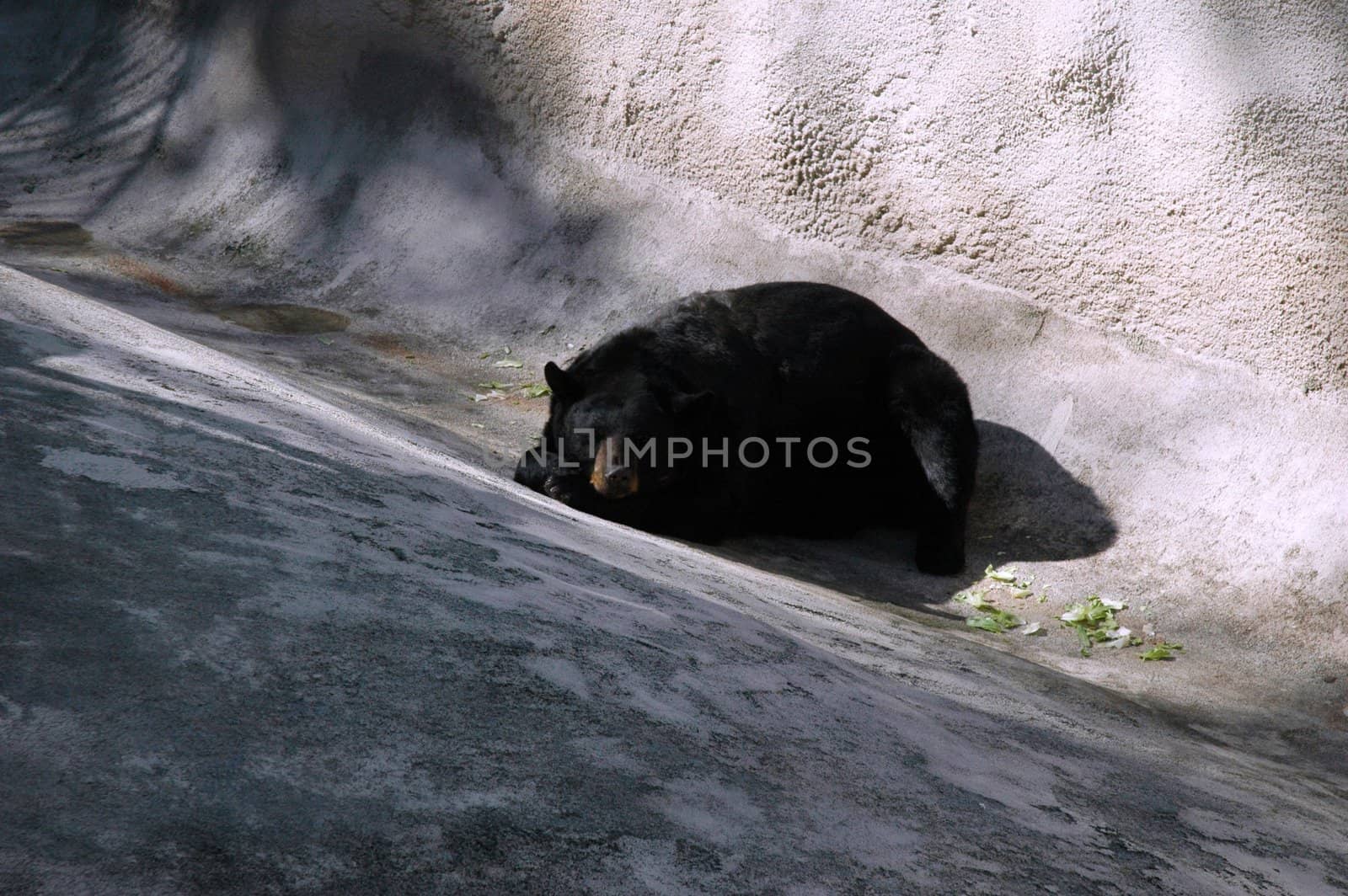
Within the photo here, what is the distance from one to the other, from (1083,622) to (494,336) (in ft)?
15.0

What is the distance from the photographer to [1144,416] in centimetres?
640

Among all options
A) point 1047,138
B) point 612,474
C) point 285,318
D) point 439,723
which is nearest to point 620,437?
point 612,474

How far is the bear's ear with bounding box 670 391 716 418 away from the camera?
557 cm

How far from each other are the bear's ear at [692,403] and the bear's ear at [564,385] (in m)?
0.47

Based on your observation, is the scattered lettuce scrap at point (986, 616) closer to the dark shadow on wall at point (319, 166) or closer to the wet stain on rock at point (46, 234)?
the dark shadow on wall at point (319, 166)

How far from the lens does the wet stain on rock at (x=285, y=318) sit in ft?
27.5

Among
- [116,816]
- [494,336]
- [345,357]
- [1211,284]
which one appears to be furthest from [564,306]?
[116,816]

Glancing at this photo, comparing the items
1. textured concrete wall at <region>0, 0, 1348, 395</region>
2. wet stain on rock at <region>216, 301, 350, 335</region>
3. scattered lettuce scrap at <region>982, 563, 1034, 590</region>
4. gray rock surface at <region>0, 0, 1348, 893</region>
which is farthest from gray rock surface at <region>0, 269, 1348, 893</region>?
wet stain on rock at <region>216, 301, 350, 335</region>

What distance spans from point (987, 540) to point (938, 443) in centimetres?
65

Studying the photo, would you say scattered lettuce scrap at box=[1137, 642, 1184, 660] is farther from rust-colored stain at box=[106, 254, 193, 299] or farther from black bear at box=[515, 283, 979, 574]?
rust-colored stain at box=[106, 254, 193, 299]

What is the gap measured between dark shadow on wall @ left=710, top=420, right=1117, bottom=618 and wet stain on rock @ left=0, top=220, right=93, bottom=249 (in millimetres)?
6649

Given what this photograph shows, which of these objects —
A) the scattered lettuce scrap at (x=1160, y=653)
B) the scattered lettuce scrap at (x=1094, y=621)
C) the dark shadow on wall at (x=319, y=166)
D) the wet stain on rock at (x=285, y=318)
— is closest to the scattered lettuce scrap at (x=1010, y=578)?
the scattered lettuce scrap at (x=1094, y=621)

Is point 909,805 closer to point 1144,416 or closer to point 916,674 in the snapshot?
point 916,674

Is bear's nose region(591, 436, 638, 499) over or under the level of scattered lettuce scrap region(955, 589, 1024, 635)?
over
